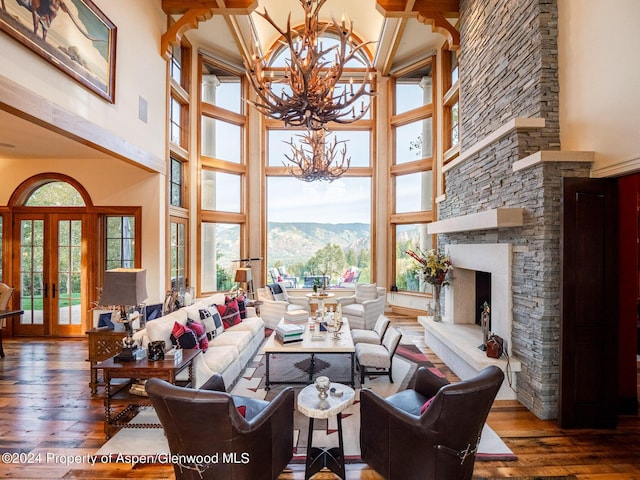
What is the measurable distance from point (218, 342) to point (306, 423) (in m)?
1.84

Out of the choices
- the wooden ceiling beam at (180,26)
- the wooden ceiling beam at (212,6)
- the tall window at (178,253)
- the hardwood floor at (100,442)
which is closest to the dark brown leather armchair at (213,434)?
the hardwood floor at (100,442)

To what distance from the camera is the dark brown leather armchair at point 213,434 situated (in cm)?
199

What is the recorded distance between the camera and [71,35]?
3.82 m

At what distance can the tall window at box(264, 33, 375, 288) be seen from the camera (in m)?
9.04

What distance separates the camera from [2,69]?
9.87 ft

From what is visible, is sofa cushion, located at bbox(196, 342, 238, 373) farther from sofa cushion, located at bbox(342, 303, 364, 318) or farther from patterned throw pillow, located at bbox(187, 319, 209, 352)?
sofa cushion, located at bbox(342, 303, 364, 318)

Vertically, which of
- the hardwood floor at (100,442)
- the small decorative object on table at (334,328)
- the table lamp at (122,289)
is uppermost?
the table lamp at (122,289)

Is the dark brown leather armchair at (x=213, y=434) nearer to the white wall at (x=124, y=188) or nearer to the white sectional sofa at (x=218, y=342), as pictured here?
the white sectional sofa at (x=218, y=342)

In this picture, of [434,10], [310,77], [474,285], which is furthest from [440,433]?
[434,10]

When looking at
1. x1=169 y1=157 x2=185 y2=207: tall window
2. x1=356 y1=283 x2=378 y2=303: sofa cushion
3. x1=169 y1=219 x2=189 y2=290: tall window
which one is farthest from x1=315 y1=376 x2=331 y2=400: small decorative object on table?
x1=169 y1=157 x2=185 y2=207: tall window

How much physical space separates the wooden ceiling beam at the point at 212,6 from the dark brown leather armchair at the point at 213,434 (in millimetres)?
6528

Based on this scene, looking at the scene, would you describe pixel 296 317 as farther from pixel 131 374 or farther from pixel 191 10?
pixel 191 10

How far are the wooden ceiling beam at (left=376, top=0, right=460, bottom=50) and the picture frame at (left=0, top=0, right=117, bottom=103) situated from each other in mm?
4679

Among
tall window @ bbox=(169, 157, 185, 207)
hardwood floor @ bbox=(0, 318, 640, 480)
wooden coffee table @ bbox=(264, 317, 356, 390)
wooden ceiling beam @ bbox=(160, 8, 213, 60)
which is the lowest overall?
hardwood floor @ bbox=(0, 318, 640, 480)
